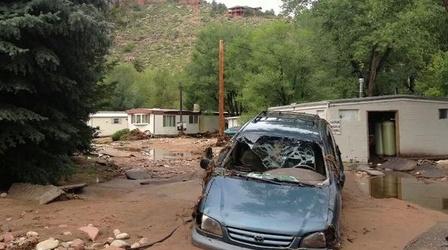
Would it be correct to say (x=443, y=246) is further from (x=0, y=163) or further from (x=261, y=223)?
(x=0, y=163)

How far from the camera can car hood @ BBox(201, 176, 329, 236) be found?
18.4 ft

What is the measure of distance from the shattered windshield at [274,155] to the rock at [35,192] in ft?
13.3

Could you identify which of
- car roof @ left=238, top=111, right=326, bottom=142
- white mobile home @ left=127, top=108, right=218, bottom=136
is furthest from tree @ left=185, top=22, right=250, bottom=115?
car roof @ left=238, top=111, right=326, bottom=142

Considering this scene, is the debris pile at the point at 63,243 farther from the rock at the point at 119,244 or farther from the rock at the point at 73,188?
the rock at the point at 73,188

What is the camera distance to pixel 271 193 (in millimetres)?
6203

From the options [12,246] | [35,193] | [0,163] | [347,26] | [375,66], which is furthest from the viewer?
[375,66]

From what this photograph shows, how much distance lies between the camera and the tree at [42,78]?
999 centimetres

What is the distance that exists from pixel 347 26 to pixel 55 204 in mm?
21610

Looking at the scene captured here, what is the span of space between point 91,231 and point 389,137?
16.2 metres

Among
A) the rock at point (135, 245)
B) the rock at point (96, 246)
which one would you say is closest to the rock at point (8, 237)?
the rock at point (96, 246)

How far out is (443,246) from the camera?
286 inches

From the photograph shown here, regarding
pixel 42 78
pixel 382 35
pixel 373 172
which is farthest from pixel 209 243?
pixel 382 35

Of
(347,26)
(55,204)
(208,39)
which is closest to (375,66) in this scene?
(347,26)

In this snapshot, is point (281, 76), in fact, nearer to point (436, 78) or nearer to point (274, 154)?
point (436, 78)
